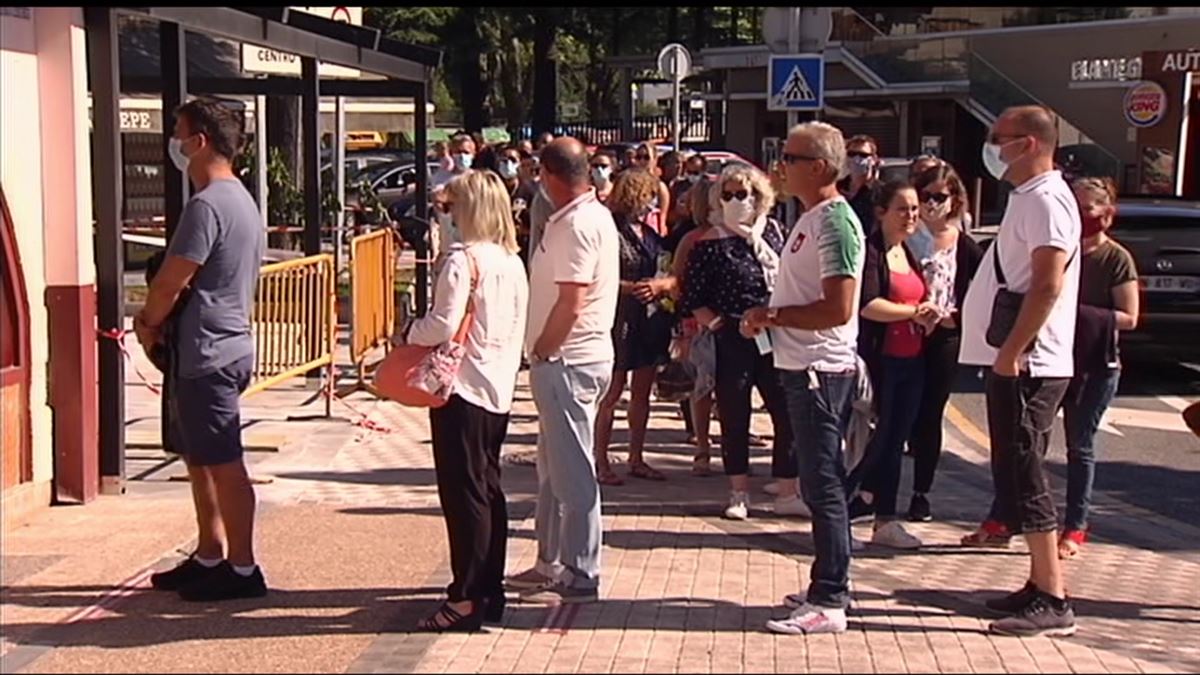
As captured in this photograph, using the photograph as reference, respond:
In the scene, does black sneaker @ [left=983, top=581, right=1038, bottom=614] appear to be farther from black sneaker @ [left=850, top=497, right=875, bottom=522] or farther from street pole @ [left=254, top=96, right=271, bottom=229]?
street pole @ [left=254, top=96, right=271, bottom=229]

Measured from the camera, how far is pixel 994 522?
736 centimetres

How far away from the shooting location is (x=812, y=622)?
585cm

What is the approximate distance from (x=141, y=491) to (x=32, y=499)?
782 mm

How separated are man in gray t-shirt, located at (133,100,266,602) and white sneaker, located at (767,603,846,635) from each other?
2.09 metres

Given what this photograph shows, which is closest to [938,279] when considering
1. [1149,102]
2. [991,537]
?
[991,537]

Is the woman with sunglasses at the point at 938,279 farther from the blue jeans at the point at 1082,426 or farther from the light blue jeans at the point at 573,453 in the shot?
the light blue jeans at the point at 573,453

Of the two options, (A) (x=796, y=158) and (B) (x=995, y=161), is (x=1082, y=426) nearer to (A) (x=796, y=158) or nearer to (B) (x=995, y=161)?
(B) (x=995, y=161)

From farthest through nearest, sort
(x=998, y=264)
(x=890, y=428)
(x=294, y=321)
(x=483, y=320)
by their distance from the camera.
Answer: (x=294, y=321)
(x=890, y=428)
(x=998, y=264)
(x=483, y=320)

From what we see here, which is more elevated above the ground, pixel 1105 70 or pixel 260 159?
pixel 1105 70

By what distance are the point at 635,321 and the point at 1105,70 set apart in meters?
26.9

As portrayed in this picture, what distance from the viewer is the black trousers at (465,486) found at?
579 cm

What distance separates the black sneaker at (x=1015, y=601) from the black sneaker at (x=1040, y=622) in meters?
0.05

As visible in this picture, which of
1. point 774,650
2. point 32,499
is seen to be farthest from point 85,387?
point 774,650

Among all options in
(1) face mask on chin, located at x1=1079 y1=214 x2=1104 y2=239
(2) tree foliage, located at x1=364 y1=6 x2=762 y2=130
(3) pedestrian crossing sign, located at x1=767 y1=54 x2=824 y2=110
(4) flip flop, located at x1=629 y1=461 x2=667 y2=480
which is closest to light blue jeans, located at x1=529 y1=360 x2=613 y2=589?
(1) face mask on chin, located at x1=1079 y1=214 x2=1104 y2=239
